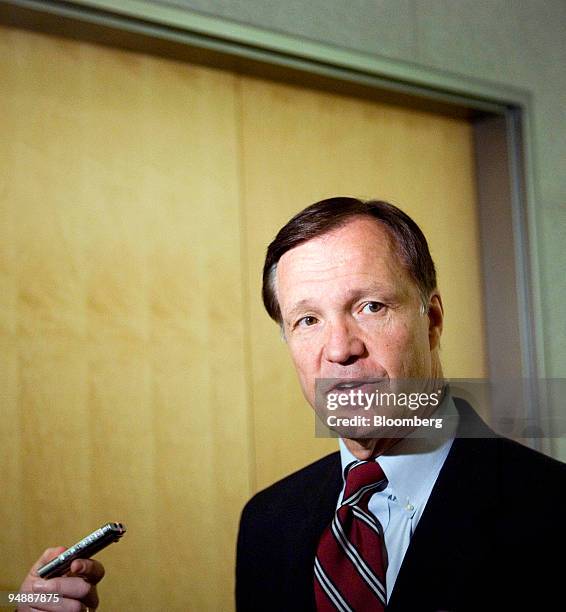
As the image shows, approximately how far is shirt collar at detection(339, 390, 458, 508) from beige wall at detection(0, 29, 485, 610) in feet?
0.33

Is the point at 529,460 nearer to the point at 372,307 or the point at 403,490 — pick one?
the point at 403,490

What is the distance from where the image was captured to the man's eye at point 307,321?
1.05 m

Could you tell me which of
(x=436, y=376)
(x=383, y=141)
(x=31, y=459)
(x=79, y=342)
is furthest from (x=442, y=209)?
(x=31, y=459)

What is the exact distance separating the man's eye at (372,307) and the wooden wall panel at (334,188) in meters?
0.12

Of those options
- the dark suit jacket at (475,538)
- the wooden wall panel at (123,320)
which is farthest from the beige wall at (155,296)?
the dark suit jacket at (475,538)

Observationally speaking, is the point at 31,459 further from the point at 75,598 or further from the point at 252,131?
the point at 252,131

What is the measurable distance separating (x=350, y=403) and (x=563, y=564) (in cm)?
29

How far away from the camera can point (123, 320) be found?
118 cm

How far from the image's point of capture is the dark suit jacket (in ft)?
3.27

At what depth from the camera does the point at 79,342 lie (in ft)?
3.78

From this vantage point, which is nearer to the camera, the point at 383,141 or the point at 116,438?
the point at 116,438

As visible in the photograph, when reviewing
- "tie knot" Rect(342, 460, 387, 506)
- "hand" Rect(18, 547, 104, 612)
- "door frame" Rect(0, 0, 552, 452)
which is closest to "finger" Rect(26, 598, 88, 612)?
"hand" Rect(18, 547, 104, 612)

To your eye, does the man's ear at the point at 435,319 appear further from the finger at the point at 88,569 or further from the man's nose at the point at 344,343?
the finger at the point at 88,569

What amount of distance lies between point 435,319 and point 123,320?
1.33 feet
